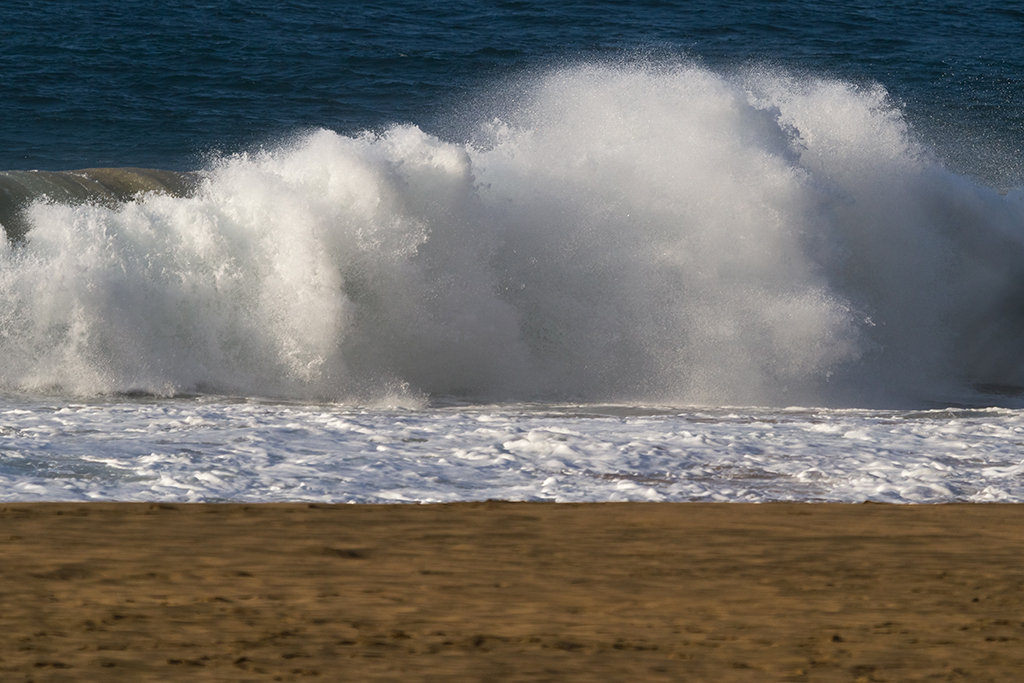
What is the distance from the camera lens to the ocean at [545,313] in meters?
5.98

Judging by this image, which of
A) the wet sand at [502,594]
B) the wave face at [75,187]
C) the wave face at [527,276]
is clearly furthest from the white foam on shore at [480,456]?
the wave face at [75,187]

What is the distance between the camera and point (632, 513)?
180 inches

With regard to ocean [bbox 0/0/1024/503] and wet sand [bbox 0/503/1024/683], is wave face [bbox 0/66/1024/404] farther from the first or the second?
wet sand [bbox 0/503/1024/683]

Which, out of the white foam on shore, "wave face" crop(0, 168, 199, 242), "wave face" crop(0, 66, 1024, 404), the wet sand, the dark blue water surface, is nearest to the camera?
the wet sand

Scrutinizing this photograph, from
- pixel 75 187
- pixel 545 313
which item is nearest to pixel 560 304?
pixel 545 313

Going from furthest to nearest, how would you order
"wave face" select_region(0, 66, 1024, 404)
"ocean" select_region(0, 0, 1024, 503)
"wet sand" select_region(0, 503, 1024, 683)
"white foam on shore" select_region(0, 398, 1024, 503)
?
"wave face" select_region(0, 66, 1024, 404) → "ocean" select_region(0, 0, 1024, 503) → "white foam on shore" select_region(0, 398, 1024, 503) → "wet sand" select_region(0, 503, 1024, 683)

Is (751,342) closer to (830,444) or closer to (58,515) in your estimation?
(830,444)

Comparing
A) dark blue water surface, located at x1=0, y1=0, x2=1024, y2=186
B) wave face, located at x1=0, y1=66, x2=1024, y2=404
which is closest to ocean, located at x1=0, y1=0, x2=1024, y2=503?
wave face, located at x1=0, y1=66, x2=1024, y2=404

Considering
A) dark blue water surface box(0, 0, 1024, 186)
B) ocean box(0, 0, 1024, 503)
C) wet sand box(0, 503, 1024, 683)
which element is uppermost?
dark blue water surface box(0, 0, 1024, 186)

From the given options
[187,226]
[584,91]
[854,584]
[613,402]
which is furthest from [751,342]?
[854,584]

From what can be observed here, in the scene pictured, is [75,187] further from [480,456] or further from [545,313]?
[480,456]

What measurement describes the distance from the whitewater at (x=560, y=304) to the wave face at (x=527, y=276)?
3cm

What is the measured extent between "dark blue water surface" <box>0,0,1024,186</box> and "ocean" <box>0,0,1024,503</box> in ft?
36.2

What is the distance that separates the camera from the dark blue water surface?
2417cm
